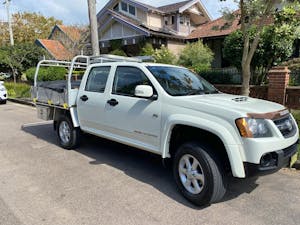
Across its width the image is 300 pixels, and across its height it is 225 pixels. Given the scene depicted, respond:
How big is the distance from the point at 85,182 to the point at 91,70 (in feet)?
7.60

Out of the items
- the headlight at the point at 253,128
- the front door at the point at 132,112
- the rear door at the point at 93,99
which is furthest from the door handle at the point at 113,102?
the headlight at the point at 253,128

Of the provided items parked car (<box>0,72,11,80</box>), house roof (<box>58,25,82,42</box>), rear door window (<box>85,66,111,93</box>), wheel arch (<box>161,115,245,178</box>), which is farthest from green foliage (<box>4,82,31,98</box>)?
wheel arch (<box>161,115,245,178</box>)

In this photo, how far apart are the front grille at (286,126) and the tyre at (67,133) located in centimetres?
403

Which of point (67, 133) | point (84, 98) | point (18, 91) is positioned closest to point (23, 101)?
point (18, 91)

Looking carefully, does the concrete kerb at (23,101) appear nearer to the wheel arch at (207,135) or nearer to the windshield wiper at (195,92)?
the windshield wiper at (195,92)

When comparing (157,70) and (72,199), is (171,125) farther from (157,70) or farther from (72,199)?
(72,199)

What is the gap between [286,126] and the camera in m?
3.39

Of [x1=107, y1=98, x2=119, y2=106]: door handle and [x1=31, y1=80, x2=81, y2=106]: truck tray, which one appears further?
[x1=31, y1=80, x2=81, y2=106]: truck tray

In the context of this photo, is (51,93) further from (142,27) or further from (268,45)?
(142,27)

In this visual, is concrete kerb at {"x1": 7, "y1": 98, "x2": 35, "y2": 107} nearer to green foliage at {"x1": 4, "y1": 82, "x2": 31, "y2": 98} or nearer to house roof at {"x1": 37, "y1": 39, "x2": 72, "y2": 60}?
green foliage at {"x1": 4, "y1": 82, "x2": 31, "y2": 98}

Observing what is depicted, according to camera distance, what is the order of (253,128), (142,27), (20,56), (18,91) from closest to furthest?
(253,128), (18,91), (20,56), (142,27)

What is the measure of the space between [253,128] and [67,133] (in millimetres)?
4180

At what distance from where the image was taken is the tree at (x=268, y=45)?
8484 millimetres

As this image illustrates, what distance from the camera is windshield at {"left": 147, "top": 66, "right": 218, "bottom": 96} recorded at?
4016 millimetres
